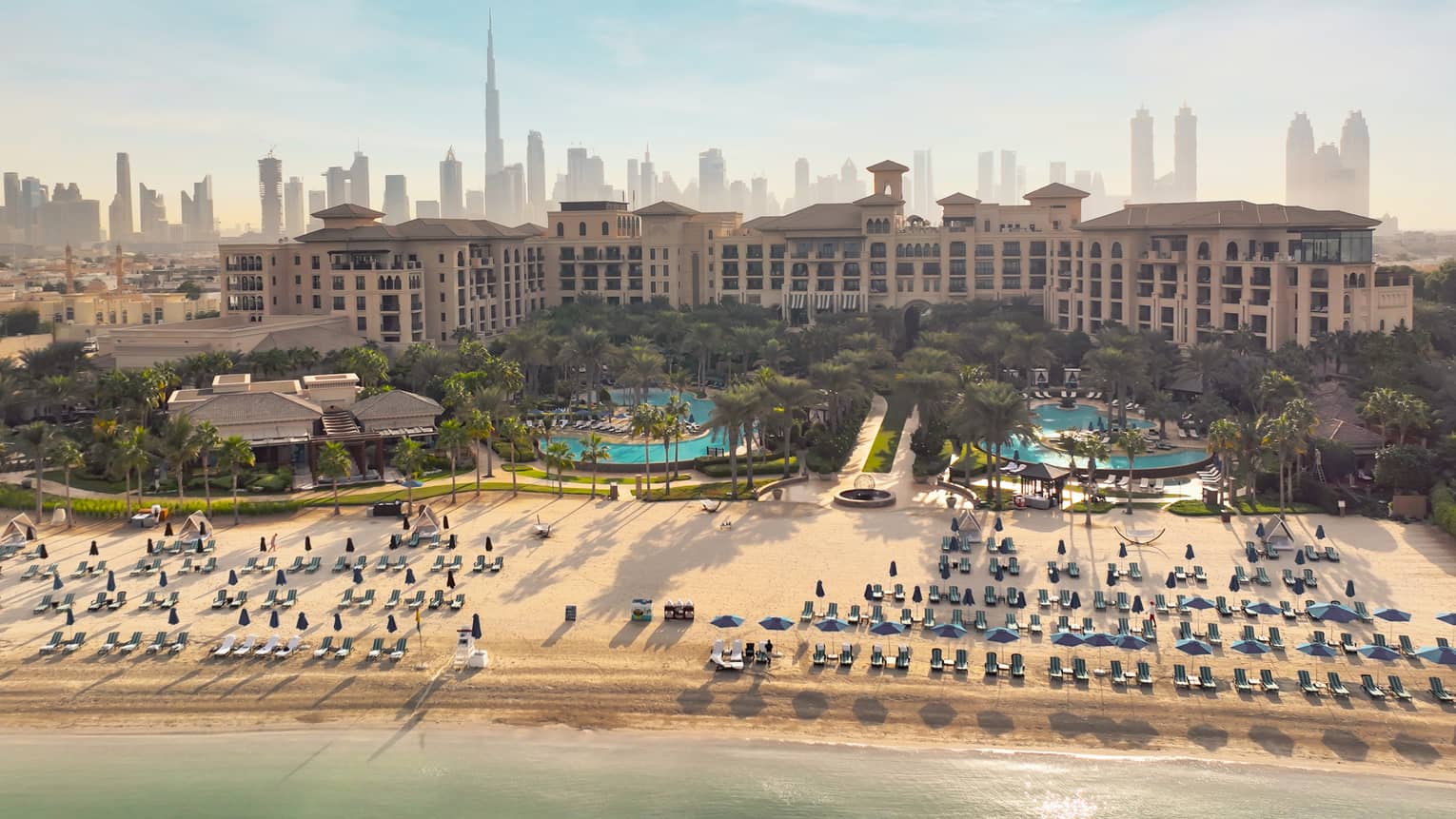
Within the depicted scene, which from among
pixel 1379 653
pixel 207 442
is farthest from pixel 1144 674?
pixel 207 442

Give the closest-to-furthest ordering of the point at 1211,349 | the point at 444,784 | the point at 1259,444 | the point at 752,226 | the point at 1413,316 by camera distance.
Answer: the point at 444,784
the point at 1259,444
the point at 1211,349
the point at 1413,316
the point at 752,226

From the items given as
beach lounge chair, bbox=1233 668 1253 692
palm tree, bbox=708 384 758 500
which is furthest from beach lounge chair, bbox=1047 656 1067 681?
palm tree, bbox=708 384 758 500

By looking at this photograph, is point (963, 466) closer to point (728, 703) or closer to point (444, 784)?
point (728, 703)

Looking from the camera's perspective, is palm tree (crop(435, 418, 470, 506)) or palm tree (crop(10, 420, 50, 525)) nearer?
palm tree (crop(10, 420, 50, 525))

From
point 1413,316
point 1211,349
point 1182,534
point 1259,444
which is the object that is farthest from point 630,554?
point 1413,316

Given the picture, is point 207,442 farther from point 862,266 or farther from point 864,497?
point 862,266

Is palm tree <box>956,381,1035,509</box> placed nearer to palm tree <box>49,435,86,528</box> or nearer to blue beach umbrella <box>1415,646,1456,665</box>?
blue beach umbrella <box>1415,646,1456,665</box>
